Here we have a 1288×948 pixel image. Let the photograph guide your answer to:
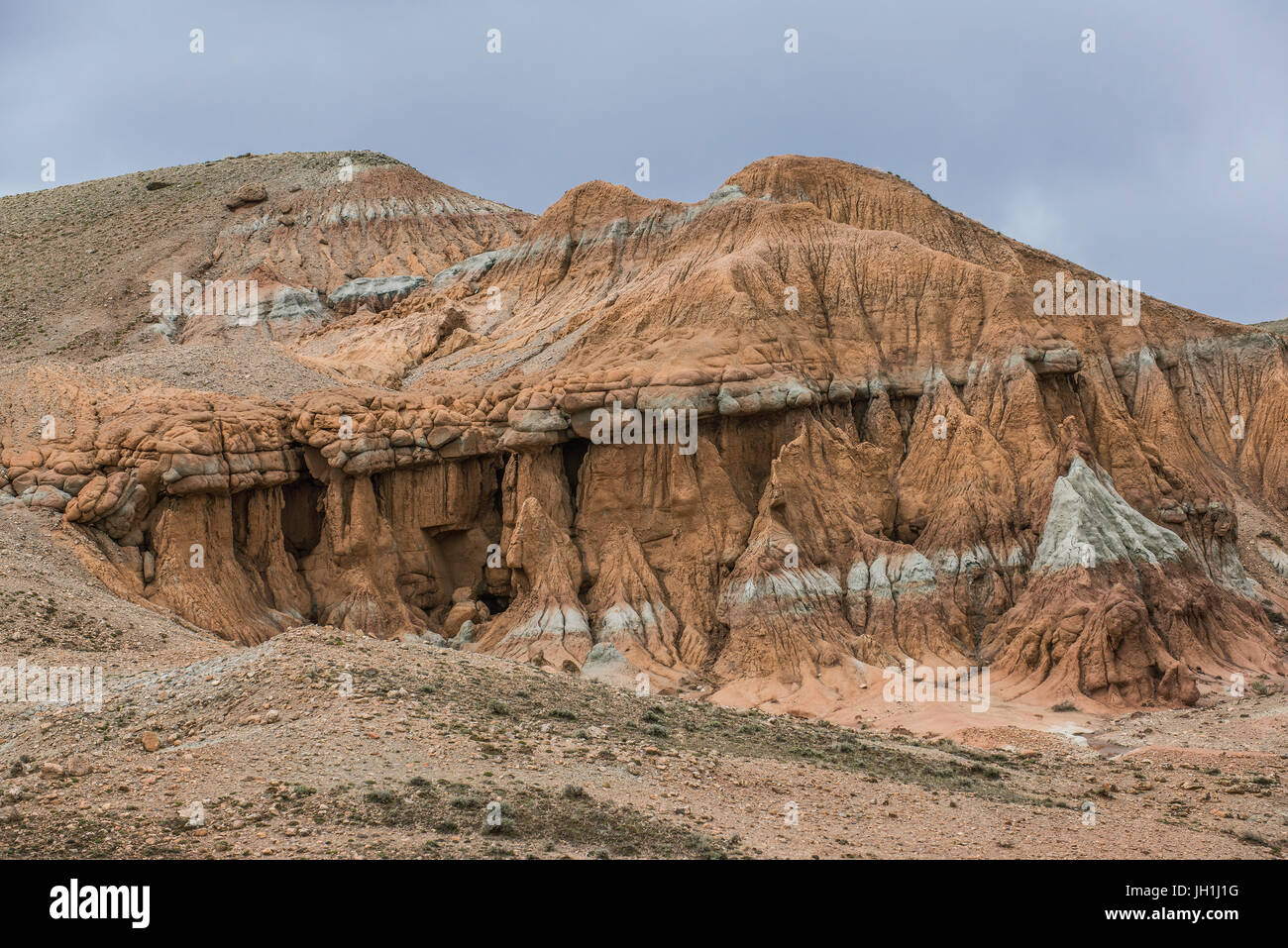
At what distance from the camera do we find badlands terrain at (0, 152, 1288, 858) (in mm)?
20594

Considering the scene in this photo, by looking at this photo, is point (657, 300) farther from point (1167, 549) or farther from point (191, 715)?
point (191, 715)

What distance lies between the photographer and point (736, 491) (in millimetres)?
42281

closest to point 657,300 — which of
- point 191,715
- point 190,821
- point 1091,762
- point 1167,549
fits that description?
point 1167,549

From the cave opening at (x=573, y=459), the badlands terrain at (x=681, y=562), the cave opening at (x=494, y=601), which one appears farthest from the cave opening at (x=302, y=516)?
the cave opening at (x=573, y=459)

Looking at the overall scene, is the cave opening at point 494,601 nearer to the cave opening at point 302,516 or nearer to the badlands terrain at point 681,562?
the badlands terrain at point 681,562

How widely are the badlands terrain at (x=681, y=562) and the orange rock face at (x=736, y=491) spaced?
0.42 feet

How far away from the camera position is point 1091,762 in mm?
29016

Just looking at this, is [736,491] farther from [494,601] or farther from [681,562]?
[494,601]

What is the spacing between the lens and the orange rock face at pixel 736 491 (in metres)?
37.8

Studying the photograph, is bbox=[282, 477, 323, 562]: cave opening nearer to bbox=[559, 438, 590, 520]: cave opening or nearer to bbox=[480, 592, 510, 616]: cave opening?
bbox=[480, 592, 510, 616]: cave opening

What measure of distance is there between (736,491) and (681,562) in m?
2.88

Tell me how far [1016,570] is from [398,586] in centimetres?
1843

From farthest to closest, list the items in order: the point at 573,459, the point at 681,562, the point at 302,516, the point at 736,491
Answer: the point at 573,459 → the point at 302,516 → the point at 736,491 → the point at 681,562

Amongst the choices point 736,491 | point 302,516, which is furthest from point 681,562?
point 302,516
